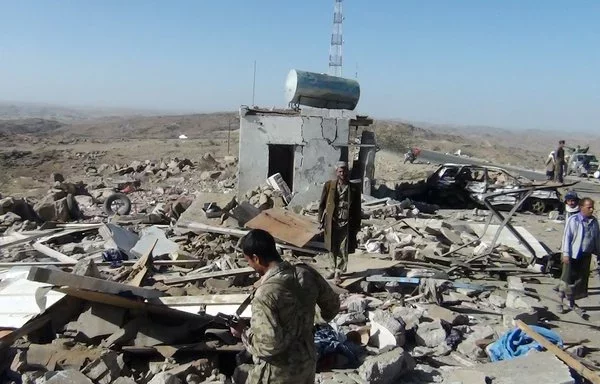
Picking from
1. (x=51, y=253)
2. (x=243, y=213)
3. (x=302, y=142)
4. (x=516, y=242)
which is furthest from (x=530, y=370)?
(x=302, y=142)

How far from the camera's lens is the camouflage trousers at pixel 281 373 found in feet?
10.5

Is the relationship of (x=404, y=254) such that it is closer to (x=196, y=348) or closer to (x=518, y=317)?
(x=518, y=317)

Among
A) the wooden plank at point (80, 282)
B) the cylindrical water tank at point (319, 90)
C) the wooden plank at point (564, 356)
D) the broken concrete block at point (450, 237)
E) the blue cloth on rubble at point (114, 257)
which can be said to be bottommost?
the blue cloth on rubble at point (114, 257)

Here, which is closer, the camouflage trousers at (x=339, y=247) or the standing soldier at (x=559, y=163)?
the camouflage trousers at (x=339, y=247)

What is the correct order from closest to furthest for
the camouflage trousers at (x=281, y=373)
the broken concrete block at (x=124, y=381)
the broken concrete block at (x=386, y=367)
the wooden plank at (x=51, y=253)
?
the camouflage trousers at (x=281, y=373), the broken concrete block at (x=124, y=381), the broken concrete block at (x=386, y=367), the wooden plank at (x=51, y=253)

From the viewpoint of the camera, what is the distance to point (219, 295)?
665 cm

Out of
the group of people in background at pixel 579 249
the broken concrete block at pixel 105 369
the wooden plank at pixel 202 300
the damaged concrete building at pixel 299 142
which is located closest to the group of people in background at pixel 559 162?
the damaged concrete building at pixel 299 142

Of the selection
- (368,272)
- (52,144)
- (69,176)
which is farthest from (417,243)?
(52,144)

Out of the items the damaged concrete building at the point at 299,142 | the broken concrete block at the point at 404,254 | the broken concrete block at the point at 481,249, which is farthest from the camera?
the damaged concrete building at the point at 299,142

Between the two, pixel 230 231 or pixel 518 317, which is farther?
pixel 230 231

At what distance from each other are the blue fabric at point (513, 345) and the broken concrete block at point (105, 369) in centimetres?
375

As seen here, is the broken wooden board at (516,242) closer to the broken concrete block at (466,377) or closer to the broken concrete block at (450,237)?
the broken concrete block at (450,237)

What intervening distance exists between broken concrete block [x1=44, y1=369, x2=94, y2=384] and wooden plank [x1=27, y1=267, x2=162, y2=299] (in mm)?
708

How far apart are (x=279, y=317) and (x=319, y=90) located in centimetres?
1452
